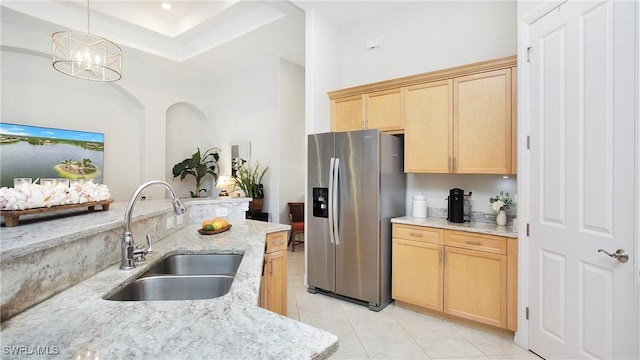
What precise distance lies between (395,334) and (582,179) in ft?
5.87

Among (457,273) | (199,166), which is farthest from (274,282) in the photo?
(199,166)

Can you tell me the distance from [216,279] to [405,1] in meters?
3.60

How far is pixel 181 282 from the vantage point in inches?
57.5

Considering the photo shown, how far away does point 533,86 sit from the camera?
85.8 inches

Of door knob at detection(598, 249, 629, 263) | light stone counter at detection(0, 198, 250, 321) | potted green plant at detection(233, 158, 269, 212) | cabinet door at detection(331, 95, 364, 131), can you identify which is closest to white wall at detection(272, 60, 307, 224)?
potted green plant at detection(233, 158, 269, 212)

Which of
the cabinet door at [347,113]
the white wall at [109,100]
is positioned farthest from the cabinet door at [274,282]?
the white wall at [109,100]

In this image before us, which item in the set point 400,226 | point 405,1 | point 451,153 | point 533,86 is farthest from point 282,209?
point 533,86

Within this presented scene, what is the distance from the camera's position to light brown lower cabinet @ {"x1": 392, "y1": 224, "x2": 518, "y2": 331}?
239cm

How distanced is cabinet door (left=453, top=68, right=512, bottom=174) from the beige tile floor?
143cm

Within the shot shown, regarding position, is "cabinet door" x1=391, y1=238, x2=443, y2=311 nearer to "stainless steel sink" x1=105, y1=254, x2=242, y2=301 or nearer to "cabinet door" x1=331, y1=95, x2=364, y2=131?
"cabinet door" x1=331, y1=95, x2=364, y2=131

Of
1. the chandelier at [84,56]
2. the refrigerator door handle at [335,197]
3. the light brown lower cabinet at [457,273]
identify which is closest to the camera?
the light brown lower cabinet at [457,273]

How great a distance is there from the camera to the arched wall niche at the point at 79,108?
4.07 metres

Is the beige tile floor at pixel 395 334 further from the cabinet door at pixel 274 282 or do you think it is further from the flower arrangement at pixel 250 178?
the flower arrangement at pixel 250 178

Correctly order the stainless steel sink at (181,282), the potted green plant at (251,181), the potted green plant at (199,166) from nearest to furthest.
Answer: the stainless steel sink at (181,282), the potted green plant at (251,181), the potted green plant at (199,166)
